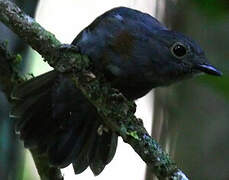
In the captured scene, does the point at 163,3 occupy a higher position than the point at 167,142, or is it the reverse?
the point at 163,3

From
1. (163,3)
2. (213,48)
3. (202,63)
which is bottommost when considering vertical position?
(202,63)

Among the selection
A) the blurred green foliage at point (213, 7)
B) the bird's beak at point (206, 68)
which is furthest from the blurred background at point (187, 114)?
the blurred green foliage at point (213, 7)

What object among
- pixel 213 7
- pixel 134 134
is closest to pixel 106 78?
pixel 134 134

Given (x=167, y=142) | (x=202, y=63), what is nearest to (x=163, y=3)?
(x=202, y=63)

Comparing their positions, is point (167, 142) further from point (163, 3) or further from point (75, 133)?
point (163, 3)

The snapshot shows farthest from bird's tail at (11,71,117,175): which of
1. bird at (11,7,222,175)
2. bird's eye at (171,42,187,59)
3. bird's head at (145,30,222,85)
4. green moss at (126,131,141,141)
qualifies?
green moss at (126,131,141,141)

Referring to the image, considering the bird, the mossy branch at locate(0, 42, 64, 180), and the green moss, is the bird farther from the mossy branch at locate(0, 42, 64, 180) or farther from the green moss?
the green moss

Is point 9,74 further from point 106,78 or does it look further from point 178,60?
point 178,60

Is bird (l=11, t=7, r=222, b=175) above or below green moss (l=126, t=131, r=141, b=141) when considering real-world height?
above
